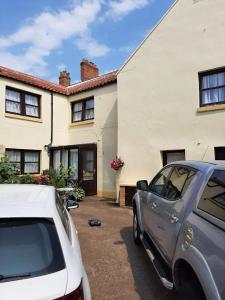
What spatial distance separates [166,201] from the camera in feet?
15.0

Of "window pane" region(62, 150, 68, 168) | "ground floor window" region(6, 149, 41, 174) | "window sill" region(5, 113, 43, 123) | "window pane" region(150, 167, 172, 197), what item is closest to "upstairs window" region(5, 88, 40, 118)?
"window sill" region(5, 113, 43, 123)

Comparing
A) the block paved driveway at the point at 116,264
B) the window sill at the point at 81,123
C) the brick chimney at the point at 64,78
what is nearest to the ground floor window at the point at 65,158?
the window sill at the point at 81,123

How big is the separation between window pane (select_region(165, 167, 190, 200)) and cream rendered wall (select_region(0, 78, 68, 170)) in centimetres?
1187

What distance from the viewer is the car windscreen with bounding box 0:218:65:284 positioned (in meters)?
2.36

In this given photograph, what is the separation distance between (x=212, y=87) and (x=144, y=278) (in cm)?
844

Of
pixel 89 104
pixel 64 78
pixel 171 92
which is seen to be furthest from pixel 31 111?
pixel 171 92

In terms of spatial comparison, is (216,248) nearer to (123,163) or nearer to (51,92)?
(123,163)

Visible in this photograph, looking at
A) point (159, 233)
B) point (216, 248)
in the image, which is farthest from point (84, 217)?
point (216, 248)

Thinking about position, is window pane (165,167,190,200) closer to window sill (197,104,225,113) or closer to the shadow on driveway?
the shadow on driveway

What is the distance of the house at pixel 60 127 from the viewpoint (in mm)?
15586

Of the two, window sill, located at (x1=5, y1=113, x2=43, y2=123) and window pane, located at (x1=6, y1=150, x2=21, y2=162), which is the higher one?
window sill, located at (x1=5, y1=113, x2=43, y2=123)

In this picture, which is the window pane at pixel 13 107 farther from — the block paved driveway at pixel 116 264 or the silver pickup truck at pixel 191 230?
the silver pickup truck at pixel 191 230

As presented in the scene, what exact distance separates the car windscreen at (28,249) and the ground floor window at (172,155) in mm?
10134

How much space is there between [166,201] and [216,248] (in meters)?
1.90
